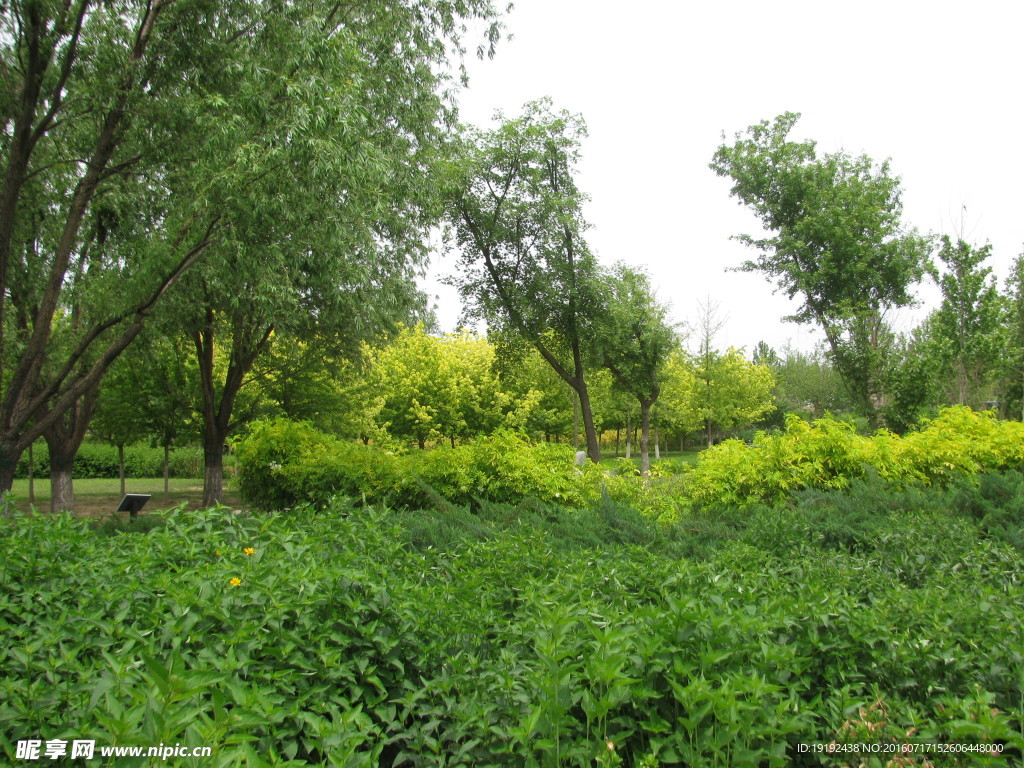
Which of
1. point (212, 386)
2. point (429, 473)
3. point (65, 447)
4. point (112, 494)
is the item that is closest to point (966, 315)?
point (429, 473)

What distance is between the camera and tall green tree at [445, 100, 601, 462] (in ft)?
58.3

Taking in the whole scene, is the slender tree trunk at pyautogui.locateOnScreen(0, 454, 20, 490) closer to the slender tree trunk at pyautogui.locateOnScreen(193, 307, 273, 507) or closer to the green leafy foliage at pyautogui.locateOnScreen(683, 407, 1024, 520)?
the slender tree trunk at pyautogui.locateOnScreen(193, 307, 273, 507)

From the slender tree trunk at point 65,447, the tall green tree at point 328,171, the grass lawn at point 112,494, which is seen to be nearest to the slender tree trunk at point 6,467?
the tall green tree at point 328,171

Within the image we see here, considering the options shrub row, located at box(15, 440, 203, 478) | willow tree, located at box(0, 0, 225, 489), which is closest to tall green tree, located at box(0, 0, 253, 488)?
willow tree, located at box(0, 0, 225, 489)

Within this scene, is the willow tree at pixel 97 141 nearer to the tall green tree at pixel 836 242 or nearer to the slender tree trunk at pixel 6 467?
the slender tree trunk at pixel 6 467

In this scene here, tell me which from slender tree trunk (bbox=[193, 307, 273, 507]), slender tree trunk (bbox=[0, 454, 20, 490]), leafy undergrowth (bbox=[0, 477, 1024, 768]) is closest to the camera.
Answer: leafy undergrowth (bbox=[0, 477, 1024, 768])

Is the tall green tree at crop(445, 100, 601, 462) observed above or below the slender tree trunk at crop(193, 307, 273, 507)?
above

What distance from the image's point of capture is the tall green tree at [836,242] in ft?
65.8

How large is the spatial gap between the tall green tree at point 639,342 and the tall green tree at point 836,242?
4222 millimetres

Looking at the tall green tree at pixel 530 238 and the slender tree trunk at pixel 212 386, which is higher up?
the tall green tree at pixel 530 238

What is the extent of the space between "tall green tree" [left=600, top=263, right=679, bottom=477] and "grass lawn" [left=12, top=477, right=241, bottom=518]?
40.9 feet

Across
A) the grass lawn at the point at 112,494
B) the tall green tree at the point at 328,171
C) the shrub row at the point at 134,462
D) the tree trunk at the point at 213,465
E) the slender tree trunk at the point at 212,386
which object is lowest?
the grass lawn at the point at 112,494

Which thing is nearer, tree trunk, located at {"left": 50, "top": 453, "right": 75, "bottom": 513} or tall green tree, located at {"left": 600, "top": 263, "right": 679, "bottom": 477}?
tree trunk, located at {"left": 50, "top": 453, "right": 75, "bottom": 513}

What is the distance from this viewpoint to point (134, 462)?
29.7 metres
